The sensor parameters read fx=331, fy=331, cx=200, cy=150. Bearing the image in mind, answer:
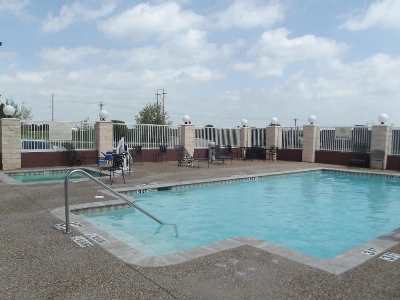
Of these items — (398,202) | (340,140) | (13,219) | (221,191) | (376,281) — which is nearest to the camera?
(376,281)

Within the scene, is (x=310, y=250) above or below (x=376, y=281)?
below

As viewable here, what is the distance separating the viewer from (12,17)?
34.6ft

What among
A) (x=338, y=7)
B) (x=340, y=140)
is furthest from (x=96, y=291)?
(x=340, y=140)

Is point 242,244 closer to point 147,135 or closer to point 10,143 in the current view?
point 10,143

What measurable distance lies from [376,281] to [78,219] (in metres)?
4.47

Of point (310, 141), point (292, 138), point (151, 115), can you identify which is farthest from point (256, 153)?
point (151, 115)

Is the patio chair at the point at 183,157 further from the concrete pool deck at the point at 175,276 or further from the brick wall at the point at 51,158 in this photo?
the concrete pool deck at the point at 175,276

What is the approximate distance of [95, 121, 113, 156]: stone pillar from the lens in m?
14.6

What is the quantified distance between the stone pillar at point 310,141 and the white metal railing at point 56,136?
10.9m

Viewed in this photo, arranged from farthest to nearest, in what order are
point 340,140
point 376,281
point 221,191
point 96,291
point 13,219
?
point 340,140 → point 221,191 → point 13,219 → point 376,281 → point 96,291

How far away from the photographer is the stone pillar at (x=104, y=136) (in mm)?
14555

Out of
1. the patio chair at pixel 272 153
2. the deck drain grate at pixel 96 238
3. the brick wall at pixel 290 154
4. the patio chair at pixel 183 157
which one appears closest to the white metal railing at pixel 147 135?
the patio chair at pixel 183 157

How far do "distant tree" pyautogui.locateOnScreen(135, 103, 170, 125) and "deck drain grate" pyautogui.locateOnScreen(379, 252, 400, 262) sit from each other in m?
44.9

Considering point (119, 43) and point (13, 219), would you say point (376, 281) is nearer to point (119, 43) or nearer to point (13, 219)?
point (13, 219)
